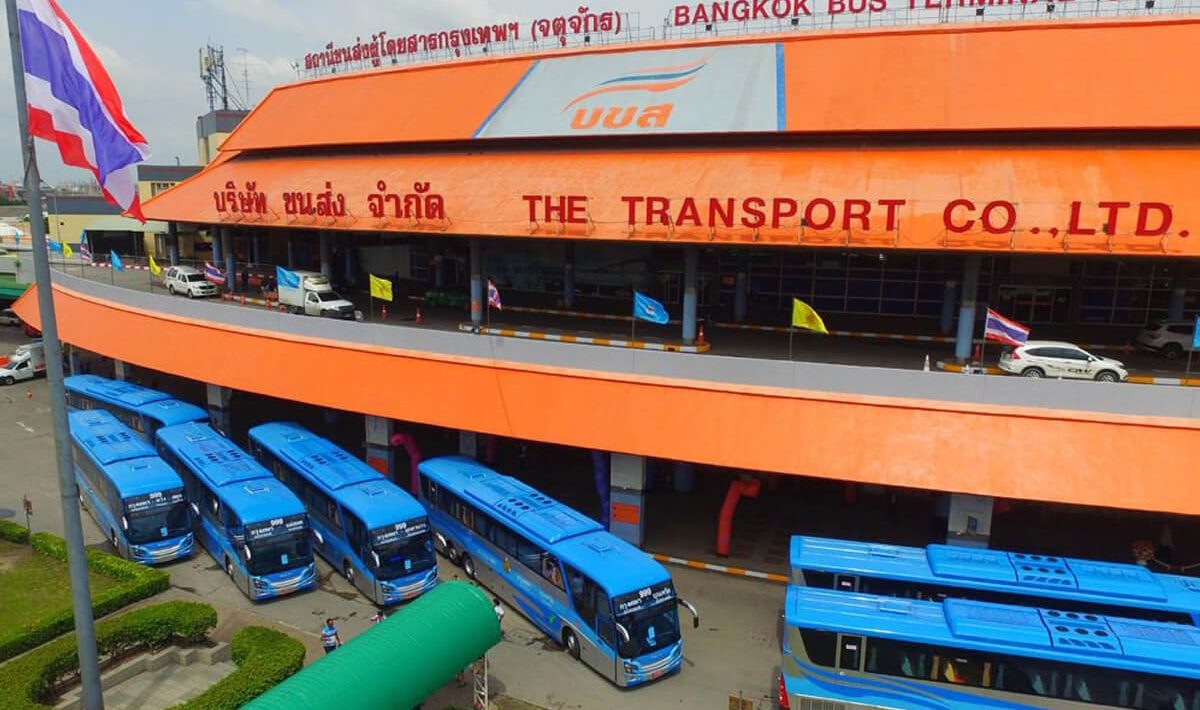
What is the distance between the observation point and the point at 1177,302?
2941 cm

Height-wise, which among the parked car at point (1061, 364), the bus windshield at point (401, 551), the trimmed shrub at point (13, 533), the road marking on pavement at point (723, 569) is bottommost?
the road marking on pavement at point (723, 569)

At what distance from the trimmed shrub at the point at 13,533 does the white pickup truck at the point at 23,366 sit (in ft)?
90.0

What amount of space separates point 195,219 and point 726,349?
88.4 feet

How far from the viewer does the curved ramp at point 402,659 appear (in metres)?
13.5

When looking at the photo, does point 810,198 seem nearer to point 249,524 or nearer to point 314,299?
point 249,524

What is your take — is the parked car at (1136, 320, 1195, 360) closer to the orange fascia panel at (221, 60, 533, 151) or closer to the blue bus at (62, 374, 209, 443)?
the orange fascia panel at (221, 60, 533, 151)

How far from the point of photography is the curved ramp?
13.5 meters

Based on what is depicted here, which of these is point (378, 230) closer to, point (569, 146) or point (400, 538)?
point (569, 146)

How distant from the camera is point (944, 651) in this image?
50.9 ft

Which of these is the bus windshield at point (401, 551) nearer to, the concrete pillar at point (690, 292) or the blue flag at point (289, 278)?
the concrete pillar at point (690, 292)

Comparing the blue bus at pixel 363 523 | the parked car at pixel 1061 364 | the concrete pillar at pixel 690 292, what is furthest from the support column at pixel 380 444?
the parked car at pixel 1061 364

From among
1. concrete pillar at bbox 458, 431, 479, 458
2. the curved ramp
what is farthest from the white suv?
the curved ramp

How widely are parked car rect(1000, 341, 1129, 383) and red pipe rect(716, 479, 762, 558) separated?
29.4 ft

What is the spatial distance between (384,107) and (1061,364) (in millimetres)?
31432
